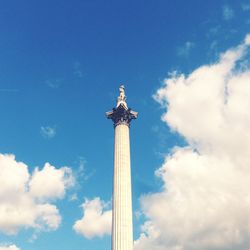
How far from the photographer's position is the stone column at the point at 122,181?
2478 inches

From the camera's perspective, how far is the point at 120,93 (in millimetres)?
78438

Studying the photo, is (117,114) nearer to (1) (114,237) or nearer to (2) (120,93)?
(2) (120,93)

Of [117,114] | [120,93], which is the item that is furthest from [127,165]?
[120,93]

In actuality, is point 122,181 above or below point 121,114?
below

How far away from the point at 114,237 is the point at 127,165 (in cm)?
1208

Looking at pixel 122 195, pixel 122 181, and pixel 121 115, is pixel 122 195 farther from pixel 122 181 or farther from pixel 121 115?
pixel 121 115

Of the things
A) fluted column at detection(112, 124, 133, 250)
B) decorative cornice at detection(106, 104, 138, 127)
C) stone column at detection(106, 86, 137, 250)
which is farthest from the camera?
decorative cornice at detection(106, 104, 138, 127)

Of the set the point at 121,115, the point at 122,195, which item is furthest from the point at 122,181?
the point at 121,115

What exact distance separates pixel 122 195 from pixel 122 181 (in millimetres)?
2343

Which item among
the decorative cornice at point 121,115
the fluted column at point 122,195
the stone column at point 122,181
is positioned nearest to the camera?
the fluted column at point 122,195

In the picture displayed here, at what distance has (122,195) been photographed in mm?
65875

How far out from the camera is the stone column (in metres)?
62.9

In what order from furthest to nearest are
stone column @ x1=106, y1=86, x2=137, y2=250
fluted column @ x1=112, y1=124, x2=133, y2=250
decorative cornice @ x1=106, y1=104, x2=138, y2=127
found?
decorative cornice @ x1=106, y1=104, x2=138, y2=127, stone column @ x1=106, y1=86, x2=137, y2=250, fluted column @ x1=112, y1=124, x2=133, y2=250

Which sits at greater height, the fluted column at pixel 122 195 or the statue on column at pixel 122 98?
the statue on column at pixel 122 98
